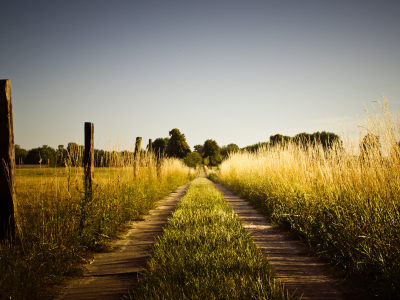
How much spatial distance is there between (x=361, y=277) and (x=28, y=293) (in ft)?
8.30

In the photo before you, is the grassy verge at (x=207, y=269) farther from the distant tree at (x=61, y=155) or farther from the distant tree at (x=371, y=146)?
the distant tree at (x=371, y=146)

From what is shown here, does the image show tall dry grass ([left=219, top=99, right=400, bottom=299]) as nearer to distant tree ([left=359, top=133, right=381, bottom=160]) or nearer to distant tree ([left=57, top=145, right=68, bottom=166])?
distant tree ([left=359, top=133, right=381, bottom=160])

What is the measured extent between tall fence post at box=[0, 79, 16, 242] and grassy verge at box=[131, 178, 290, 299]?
1.47 meters

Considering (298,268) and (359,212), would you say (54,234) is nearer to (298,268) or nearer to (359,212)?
(298,268)

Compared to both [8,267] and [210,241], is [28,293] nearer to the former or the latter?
[8,267]

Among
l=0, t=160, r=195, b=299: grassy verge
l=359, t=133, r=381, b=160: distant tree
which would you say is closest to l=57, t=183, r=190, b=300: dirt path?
l=0, t=160, r=195, b=299: grassy verge

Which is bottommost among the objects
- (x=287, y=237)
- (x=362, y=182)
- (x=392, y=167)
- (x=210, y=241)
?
(x=287, y=237)

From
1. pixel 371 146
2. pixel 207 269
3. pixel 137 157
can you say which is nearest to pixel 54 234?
pixel 207 269

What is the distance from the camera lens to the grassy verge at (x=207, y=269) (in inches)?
53.7

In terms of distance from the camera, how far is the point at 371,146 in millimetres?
2643

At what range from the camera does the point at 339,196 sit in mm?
2537

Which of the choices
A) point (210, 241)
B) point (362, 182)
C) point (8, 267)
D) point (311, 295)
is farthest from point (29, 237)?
point (362, 182)

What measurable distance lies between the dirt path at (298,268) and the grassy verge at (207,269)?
0.55ft

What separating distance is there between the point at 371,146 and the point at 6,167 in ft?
13.6
